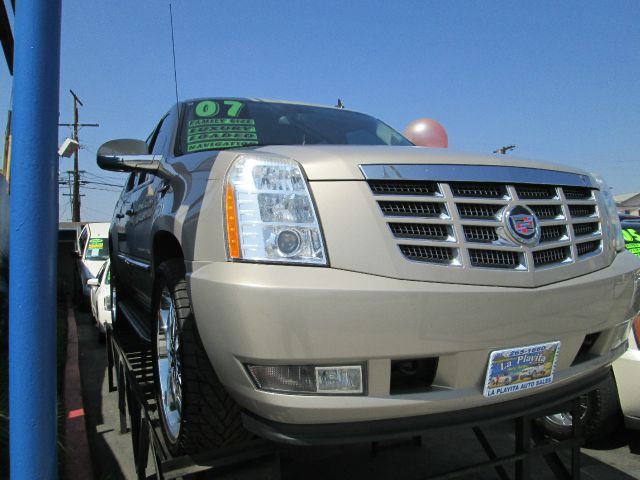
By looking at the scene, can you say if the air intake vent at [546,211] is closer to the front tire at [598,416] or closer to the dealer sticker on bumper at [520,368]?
the dealer sticker on bumper at [520,368]

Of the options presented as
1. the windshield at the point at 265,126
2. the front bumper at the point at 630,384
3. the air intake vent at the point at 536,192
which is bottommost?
the front bumper at the point at 630,384

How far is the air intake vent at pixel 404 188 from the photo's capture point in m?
1.64

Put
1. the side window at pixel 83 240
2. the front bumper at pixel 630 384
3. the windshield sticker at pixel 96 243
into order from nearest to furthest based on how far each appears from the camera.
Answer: the front bumper at pixel 630 384, the windshield sticker at pixel 96 243, the side window at pixel 83 240

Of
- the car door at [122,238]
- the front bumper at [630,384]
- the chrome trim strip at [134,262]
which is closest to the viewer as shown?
the chrome trim strip at [134,262]

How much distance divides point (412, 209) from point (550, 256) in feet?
1.99

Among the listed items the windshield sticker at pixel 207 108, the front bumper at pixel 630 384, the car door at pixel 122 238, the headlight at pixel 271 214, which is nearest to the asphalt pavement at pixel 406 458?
the front bumper at pixel 630 384

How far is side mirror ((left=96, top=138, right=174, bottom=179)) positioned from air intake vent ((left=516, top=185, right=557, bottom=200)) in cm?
152

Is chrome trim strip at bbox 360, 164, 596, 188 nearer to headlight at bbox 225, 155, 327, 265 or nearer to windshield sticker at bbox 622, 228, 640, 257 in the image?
headlight at bbox 225, 155, 327, 265

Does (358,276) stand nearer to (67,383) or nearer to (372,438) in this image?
(372,438)

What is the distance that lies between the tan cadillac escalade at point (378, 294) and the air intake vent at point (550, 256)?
1cm

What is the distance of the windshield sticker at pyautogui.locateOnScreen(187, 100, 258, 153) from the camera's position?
2.53 meters

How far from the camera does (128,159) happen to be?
7.80 ft

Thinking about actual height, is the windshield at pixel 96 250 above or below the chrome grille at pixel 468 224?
above

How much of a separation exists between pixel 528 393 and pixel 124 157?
1.97 m
